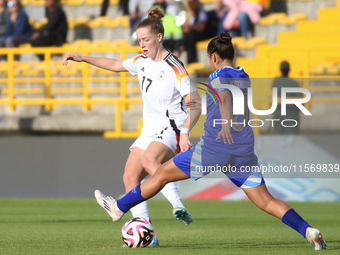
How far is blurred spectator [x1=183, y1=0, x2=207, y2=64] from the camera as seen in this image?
14.4 m

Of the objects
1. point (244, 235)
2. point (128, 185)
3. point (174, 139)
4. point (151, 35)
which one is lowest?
point (244, 235)

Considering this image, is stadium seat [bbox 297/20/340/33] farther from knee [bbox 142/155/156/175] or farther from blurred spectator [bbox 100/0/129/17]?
knee [bbox 142/155/156/175]

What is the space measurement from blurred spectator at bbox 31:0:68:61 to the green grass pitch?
4.85 meters

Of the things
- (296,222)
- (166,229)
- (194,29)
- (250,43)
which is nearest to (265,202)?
(296,222)

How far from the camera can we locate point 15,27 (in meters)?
15.4

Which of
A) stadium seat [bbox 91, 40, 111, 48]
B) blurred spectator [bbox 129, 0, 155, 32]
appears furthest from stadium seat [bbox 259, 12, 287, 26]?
stadium seat [bbox 91, 40, 111, 48]

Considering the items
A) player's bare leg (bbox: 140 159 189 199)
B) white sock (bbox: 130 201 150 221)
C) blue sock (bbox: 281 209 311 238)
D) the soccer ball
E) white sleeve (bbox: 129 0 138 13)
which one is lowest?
the soccer ball

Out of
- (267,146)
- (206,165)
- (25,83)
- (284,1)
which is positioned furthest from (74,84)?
(206,165)

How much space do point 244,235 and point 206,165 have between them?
1.93 metres

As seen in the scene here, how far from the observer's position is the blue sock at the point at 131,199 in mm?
5500

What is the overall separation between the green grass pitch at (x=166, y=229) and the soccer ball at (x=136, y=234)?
4.5 inches

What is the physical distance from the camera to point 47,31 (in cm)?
1491

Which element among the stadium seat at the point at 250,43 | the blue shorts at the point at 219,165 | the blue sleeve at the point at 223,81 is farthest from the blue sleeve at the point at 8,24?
the blue sleeve at the point at 223,81

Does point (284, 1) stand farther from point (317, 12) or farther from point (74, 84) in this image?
point (74, 84)
